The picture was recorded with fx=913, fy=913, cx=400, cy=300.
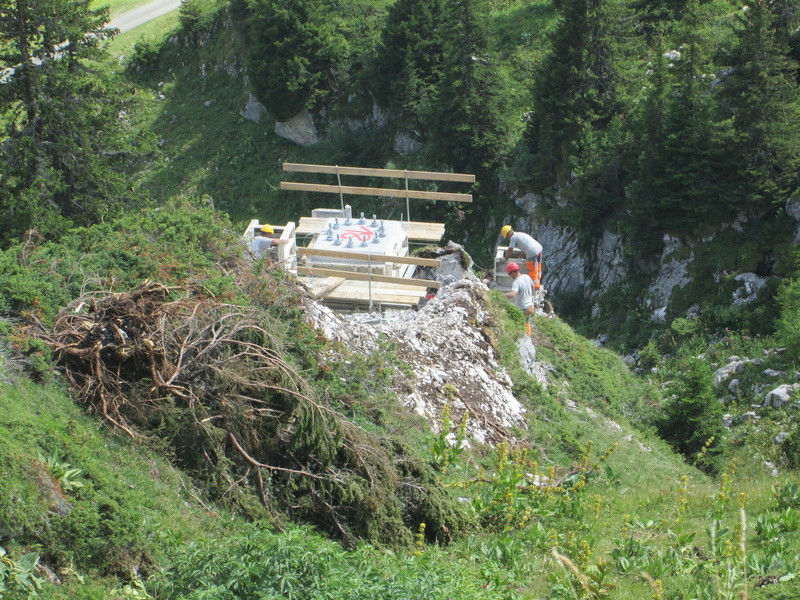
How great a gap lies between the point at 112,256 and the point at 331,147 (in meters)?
27.6

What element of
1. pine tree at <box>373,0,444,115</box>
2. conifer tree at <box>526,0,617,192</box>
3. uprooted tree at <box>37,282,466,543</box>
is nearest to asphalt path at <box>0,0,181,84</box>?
pine tree at <box>373,0,444,115</box>

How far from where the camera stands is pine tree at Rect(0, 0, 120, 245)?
2056 cm

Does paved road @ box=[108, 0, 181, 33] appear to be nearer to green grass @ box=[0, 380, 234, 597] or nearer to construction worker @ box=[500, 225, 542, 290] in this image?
construction worker @ box=[500, 225, 542, 290]

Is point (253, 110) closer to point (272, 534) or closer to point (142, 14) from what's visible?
point (142, 14)

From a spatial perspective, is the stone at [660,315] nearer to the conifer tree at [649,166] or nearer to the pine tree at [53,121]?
the conifer tree at [649,166]

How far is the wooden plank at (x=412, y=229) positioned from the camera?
2072cm

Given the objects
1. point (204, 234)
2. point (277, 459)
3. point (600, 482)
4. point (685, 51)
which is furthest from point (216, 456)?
point (685, 51)

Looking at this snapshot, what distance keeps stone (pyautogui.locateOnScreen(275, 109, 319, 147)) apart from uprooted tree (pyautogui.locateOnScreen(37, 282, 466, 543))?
101ft

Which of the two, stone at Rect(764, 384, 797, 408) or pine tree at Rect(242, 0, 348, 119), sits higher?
pine tree at Rect(242, 0, 348, 119)

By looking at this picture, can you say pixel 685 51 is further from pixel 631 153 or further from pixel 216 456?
pixel 216 456

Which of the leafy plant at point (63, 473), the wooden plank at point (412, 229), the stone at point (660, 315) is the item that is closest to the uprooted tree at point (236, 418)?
the leafy plant at point (63, 473)

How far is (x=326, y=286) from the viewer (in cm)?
1819

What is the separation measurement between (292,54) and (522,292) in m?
24.2

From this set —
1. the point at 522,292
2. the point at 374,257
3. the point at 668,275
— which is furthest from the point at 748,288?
the point at 374,257
